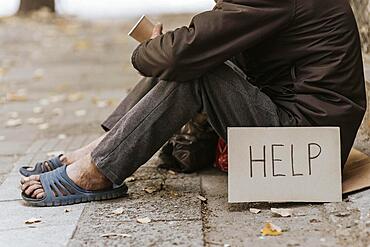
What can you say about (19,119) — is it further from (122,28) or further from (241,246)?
(122,28)

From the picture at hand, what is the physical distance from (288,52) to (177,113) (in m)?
0.55

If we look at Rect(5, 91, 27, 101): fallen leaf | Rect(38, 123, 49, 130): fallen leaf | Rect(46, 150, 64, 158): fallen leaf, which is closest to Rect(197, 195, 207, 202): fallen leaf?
Rect(46, 150, 64, 158): fallen leaf

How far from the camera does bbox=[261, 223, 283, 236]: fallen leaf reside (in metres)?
3.14

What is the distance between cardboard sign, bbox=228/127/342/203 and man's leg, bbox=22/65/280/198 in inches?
3.7

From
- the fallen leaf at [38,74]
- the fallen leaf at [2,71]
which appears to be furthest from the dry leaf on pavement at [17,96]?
the fallen leaf at [2,71]

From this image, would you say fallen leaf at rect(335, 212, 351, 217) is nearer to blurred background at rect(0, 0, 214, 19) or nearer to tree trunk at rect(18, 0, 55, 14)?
blurred background at rect(0, 0, 214, 19)

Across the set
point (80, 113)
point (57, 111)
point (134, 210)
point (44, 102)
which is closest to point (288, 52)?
point (134, 210)

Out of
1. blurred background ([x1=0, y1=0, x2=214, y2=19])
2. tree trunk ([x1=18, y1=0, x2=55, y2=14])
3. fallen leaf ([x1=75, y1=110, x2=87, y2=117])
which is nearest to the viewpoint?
fallen leaf ([x1=75, y1=110, x2=87, y2=117])

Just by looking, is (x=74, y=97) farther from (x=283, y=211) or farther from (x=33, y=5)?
(x=33, y=5)

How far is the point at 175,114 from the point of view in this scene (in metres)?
3.50

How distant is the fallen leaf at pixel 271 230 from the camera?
10.3 feet

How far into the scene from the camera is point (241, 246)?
304cm

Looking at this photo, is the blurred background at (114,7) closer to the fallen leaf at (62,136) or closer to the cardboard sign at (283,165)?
the fallen leaf at (62,136)

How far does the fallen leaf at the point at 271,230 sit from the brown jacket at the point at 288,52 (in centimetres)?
53
